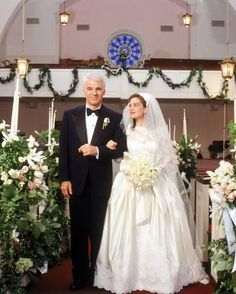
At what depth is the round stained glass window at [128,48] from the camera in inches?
923

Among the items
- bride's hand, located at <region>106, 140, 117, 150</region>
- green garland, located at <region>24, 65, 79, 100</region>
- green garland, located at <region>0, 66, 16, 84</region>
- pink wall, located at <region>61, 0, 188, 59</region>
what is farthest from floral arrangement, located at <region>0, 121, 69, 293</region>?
pink wall, located at <region>61, 0, 188, 59</region>

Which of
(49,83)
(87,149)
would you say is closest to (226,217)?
(87,149)

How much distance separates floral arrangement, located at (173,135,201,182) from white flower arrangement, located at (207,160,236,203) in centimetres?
398

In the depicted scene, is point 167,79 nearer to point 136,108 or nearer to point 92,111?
point 136,108

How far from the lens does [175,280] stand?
15.8 ft

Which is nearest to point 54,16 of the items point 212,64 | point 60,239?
point 212,64

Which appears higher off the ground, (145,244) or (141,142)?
(141,142)

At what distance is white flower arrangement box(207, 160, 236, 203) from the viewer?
12.0 feet

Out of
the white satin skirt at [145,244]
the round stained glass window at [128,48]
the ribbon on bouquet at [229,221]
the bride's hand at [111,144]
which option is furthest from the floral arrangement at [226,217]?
the round stained glass window at [128,48]

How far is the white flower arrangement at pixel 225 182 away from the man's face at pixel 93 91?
147cm

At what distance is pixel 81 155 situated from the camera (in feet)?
16.0

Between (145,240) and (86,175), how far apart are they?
0.83 meters

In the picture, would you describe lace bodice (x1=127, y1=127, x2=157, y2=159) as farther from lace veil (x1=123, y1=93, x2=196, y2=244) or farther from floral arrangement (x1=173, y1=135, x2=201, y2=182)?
floral arrangement (x1=173, y1=135, x2=201, y2=182)

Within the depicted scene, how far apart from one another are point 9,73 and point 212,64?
337 inches
